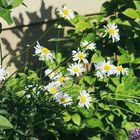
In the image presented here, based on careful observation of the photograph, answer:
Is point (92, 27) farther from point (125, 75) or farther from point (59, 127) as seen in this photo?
point (59, 127)

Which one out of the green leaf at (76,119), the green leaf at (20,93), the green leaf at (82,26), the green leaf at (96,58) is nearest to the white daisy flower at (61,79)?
the green leaf at (20,93)

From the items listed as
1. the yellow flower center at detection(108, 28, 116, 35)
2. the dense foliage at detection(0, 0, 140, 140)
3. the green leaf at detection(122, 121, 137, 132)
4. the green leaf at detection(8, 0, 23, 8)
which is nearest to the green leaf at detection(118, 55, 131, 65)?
the dense foliage at detection(0, 0, 140, 140)

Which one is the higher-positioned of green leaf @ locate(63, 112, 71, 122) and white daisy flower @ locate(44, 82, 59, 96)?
white daisy flower @ locate(44, 82, 59, 96)

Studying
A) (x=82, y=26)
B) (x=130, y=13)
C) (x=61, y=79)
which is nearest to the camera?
(x=61, y=79)

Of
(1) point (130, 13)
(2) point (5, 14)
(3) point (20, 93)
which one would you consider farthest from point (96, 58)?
(2) point (5, 14)

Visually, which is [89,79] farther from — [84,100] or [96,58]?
[84,100]

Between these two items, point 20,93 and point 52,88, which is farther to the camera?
point 20,93

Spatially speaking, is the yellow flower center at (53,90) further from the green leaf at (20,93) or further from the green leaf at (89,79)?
the green leaf at (89,79)

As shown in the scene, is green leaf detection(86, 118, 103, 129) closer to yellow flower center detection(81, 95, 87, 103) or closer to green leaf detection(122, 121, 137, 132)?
green leaf detection(122, 121, 137, 132)
